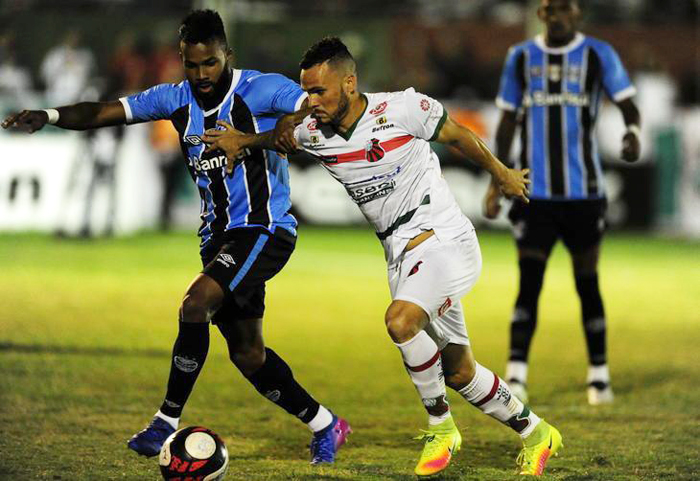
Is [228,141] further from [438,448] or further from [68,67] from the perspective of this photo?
[68,67]

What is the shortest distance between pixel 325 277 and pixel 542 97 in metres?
6.32

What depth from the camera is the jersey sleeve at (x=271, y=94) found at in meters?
6.15

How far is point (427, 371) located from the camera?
5.84 metres

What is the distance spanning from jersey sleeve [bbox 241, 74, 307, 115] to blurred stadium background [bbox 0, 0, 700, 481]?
70.6 inches

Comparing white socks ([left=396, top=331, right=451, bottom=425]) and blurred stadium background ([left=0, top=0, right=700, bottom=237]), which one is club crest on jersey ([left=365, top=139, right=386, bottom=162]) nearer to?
white socks ([left=396, top=331, right=451, bottom=425])

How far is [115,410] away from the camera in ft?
24.5

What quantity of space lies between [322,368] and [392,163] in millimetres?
3512

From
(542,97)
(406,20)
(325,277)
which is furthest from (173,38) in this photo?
(542,97)

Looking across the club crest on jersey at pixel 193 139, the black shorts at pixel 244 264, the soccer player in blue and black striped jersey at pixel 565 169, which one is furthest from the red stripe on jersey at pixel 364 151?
the soccer player in blue and black striped jersey at pixel 565 169

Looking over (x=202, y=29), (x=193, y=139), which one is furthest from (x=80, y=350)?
(x=202, y=29)

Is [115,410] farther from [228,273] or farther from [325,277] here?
[325,277]

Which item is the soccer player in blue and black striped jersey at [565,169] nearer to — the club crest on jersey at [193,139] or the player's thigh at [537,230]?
the player's thigh at [537,230]

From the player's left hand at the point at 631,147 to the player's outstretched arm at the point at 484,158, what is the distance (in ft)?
7.38

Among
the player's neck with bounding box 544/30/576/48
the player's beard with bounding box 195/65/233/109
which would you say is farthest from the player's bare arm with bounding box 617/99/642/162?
the player's beard with bounding box 195/65/233/109
